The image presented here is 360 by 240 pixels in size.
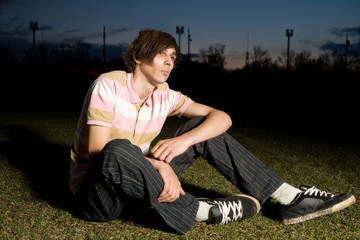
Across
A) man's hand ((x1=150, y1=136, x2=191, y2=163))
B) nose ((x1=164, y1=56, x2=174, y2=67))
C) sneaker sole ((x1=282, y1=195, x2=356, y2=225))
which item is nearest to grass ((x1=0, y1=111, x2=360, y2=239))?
sneaker sole ((x1=282, y1=195, x2=356, y2=225))

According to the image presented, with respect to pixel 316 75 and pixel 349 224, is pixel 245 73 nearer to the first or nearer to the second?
pixel 316 75

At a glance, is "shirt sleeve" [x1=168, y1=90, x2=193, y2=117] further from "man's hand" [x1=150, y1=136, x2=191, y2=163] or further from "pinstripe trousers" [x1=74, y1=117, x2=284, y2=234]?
"man's hand" [x1=150, y1=136, x2=191, y2=163]

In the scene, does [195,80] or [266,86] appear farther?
[195,80]

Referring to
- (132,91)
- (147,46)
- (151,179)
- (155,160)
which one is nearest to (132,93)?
(132,91)

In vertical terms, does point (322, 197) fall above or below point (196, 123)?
below

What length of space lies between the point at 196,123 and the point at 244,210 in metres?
0.63

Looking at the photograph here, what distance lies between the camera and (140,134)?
7.62ft

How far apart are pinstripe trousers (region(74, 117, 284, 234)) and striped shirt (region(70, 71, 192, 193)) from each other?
7.6 inches

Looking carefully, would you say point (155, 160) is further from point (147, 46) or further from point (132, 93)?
point (147, 46)

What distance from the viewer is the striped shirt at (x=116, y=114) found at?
2.03 m

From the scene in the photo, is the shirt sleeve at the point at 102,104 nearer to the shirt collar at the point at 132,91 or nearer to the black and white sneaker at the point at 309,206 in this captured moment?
the shirt collar at the point at 132,91

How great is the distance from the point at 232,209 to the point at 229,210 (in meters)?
0.02

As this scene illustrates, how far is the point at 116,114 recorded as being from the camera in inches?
84.6

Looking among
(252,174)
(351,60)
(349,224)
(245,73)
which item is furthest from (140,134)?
(351,60)
